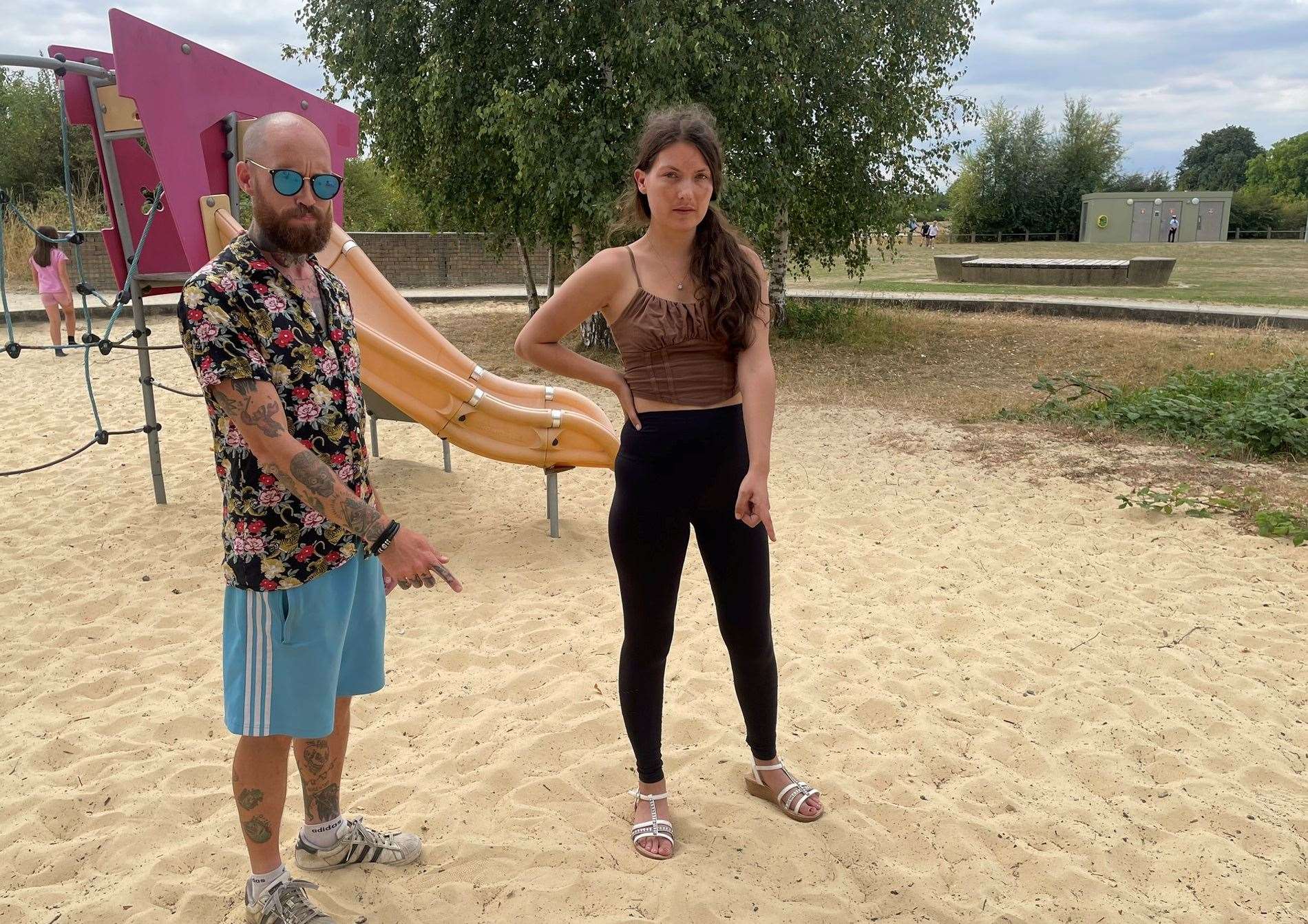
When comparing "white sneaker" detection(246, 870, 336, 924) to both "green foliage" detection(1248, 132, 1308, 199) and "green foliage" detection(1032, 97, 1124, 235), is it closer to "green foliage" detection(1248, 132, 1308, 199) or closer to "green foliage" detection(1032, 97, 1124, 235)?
"green foliage" detection(1032, 97, 1124, 235)

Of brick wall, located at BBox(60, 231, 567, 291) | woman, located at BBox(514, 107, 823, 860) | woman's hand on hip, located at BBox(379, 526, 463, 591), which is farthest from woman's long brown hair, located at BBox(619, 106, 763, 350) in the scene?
brick wall, located at BBox(60, 231, 567, 291)

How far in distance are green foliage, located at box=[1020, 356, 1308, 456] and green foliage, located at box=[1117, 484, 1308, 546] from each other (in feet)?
4.11

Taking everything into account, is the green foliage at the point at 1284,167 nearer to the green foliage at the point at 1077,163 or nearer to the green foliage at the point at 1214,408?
the green foliage at the point at 1077,163

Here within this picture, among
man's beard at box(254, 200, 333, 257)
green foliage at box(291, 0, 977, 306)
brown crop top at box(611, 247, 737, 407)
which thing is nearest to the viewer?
man's beard at box(254, 200, 333, 257)

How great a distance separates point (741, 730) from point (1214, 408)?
6046mm

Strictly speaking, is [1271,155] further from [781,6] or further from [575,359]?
[575,359]

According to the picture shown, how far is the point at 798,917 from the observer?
2.32 m

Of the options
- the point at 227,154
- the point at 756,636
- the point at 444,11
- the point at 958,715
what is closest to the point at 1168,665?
the point at 958,715

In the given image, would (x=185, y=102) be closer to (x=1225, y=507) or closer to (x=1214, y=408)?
(x=1225, y=507)

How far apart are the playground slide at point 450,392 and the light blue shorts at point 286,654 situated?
8.82 ft

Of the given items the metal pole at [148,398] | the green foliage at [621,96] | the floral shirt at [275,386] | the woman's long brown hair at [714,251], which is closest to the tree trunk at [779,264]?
the green foliage at [621,96]

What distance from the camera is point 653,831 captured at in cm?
256

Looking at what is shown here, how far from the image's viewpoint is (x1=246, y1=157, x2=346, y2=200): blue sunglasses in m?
1.84

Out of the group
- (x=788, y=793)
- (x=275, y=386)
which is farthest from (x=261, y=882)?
(x=788, y=793)
